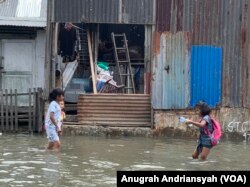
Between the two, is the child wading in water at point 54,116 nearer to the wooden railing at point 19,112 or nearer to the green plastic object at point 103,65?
the wooden railing at point 19,112

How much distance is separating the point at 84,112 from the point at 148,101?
193 centimetres

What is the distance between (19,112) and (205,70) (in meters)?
5.76

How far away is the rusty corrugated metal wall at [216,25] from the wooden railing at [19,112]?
392 centimetres

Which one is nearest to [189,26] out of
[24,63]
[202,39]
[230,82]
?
[202,39]

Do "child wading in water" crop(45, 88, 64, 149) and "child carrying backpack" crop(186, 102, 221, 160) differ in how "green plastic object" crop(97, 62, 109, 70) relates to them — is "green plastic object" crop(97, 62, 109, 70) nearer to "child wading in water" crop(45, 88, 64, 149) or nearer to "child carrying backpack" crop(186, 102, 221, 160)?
"child wading in water" crop(45, 88, 64, 149)

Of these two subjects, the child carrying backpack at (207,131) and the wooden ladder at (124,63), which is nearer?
the child carrying backpack at (207,131)

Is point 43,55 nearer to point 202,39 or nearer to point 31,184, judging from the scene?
point 202,39

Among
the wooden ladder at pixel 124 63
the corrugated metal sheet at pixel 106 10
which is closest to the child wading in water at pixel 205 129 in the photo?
the corrugated metal sheet at pixel 106 10

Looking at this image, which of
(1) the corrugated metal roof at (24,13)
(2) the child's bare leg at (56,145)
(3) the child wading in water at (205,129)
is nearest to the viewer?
(3) the child wading in water at (205,129)

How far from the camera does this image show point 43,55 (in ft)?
61.9

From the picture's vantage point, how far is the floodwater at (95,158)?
1065cm

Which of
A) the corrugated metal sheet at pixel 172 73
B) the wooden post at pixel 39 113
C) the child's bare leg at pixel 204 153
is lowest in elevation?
the child's bare leg at pixel 204 153

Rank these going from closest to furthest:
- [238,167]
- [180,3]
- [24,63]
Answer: [238,167]
[180,3]
[24,63]

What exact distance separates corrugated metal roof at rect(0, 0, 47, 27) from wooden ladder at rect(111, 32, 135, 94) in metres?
2.46
